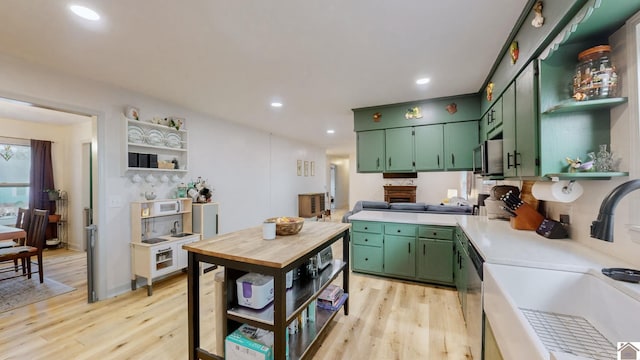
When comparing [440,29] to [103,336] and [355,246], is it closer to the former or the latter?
[355,246]

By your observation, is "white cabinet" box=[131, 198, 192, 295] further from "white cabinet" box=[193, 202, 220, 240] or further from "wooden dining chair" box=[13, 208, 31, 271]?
"wooden dining chair" box=[13, 208, 31, 271]

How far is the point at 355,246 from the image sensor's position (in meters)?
3.53

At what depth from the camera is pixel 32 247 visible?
11.2 feet

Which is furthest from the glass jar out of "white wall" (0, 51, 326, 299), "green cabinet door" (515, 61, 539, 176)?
"white wall" (0, 51, 326, 299)

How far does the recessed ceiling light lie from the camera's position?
5.37 ft

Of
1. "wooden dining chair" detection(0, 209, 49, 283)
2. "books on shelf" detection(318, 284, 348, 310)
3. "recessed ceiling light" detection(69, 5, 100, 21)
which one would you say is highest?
"recessed ceiling light" detection(69, 5, 100, 21)

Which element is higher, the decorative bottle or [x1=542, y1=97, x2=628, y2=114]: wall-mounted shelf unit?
[x1=542, y1=97, x2=628, y2=114]: wall-mounted shelf unit

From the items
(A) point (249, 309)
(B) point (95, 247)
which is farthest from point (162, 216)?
(A) point (249, 309)

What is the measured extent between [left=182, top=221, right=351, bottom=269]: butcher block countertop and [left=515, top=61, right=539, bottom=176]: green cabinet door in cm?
146

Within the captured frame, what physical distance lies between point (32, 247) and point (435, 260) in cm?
535

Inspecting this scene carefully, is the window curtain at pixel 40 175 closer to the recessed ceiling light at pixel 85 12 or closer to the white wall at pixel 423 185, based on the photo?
the recessed ceiling light at pixel 85 12

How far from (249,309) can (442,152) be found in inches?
124

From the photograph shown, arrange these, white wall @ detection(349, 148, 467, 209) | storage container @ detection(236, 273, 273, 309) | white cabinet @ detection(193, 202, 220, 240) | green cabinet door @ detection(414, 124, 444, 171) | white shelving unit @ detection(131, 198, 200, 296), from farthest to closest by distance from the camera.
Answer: white wall @ detection(349, 148, 467, 209), white cabinet @ detection(193, 202, 220, 240), green cabinet door @ detection(414, 124, 444, 171), white shelving unit @ detection(131, 198, 200, 296), storage container @ detection(236, 273, 273, 309)

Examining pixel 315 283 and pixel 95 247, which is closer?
pixel 315 283
